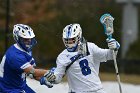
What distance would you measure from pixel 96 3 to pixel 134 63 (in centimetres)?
519

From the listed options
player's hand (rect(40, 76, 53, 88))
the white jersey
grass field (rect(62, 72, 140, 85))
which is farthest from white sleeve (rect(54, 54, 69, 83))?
grass field (rect(62, 72, 140, 85))

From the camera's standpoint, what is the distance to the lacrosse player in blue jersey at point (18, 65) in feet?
34.8

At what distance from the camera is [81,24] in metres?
26.2

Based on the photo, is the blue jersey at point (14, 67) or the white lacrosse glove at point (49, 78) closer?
the white lacrosse glove at point (49, 78)

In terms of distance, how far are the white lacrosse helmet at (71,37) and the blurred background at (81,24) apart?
10215 mm

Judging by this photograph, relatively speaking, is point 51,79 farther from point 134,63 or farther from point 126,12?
point 126,12

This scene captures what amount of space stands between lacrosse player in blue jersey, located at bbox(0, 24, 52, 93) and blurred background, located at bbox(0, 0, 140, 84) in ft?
31.6

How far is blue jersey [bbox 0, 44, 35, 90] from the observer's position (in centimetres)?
1059

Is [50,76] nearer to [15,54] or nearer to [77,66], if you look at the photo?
[77,66]

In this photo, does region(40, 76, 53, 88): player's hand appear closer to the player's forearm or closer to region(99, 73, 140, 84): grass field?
the player's forearm

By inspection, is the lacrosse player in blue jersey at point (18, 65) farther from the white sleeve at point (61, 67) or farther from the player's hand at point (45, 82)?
the white sleeve at point (61, 67)

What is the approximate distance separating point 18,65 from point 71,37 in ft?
3.11

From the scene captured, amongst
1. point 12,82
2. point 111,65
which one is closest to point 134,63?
point 111,65

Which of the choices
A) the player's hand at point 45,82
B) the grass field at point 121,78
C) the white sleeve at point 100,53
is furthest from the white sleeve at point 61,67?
the grass field at point 121,78
